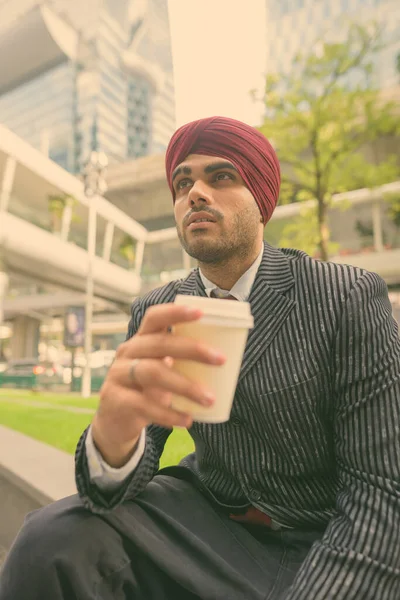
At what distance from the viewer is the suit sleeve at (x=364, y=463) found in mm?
943

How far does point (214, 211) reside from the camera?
1.32m

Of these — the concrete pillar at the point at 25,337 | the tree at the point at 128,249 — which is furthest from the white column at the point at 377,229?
the concrete pillar at the point at 25,337

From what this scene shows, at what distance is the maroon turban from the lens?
138 cm

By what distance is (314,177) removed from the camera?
10500 mm

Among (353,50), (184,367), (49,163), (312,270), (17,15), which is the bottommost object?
(184,367)

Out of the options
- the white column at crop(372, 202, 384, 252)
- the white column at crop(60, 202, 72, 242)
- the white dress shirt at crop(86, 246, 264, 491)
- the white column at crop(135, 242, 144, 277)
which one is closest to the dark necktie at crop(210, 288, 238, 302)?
the white dress shirt at crop(86, 246, 264, 491)

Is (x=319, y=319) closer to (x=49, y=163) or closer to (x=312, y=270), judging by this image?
(x=312, y=270)

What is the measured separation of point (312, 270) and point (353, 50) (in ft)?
35.1

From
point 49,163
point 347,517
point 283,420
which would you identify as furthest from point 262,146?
point 49,163

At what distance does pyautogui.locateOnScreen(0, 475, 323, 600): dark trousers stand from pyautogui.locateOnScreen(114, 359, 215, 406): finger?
515mm

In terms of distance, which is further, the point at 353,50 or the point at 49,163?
the point at 49,163

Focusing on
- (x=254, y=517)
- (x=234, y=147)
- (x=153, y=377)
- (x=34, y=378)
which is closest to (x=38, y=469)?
(x=254, y=517)

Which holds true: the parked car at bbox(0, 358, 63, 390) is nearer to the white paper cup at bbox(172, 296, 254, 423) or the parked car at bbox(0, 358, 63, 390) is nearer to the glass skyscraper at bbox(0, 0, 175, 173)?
the glass skyscraper at bbox(0, 0, 175, 173)

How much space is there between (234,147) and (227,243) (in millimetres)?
307
